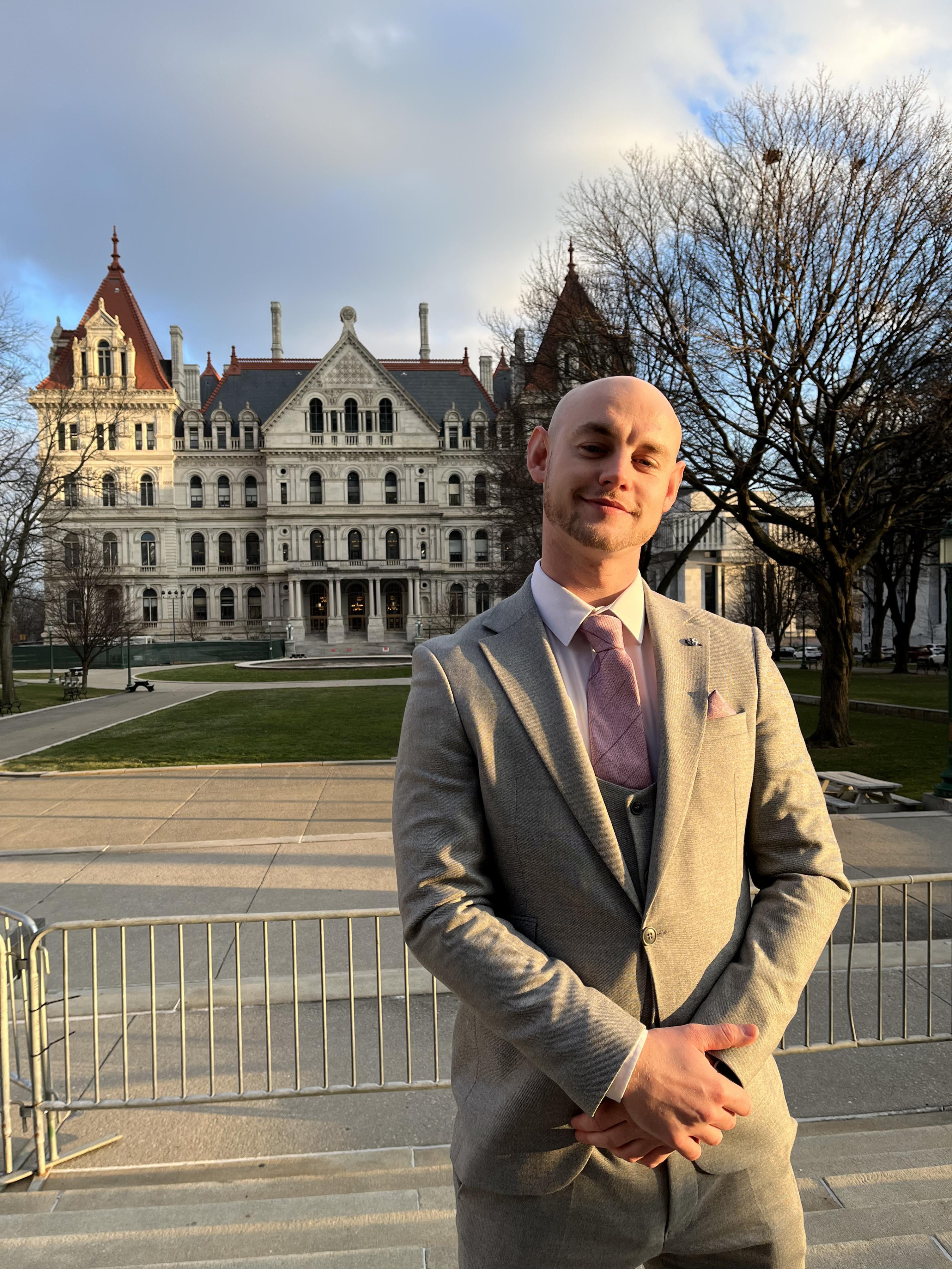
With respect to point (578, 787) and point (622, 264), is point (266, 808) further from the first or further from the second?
point (622, 264)

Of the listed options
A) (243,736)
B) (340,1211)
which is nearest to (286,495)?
(243,736)

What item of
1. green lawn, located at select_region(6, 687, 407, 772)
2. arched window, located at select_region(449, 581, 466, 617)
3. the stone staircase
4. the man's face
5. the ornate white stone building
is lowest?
green lawn, located at select_region(6, 687, 407, 772)

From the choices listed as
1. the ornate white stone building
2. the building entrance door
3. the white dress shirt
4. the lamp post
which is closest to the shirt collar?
the white dress shirt

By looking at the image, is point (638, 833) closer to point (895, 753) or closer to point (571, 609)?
point (571, 609)

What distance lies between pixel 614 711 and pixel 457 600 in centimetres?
7098

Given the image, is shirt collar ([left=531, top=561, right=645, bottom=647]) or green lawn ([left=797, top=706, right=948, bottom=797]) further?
green lawn ([left=797, top=706, right=948, bottom=797])

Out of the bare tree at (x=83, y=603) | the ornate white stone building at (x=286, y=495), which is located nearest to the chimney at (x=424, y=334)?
the ornate white stone building at (x=286, y=495)

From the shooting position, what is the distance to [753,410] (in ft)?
49.4

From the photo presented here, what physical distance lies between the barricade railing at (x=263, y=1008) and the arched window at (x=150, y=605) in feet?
230

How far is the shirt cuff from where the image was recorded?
4.76 ft

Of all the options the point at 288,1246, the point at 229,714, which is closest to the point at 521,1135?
the point at 288,1246

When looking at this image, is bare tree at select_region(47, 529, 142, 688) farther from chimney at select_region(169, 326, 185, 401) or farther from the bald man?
chimney at select_region(169, 326, 185, 401)

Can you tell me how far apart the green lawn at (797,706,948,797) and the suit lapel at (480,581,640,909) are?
9782 mm

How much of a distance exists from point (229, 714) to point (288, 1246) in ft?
68.0
